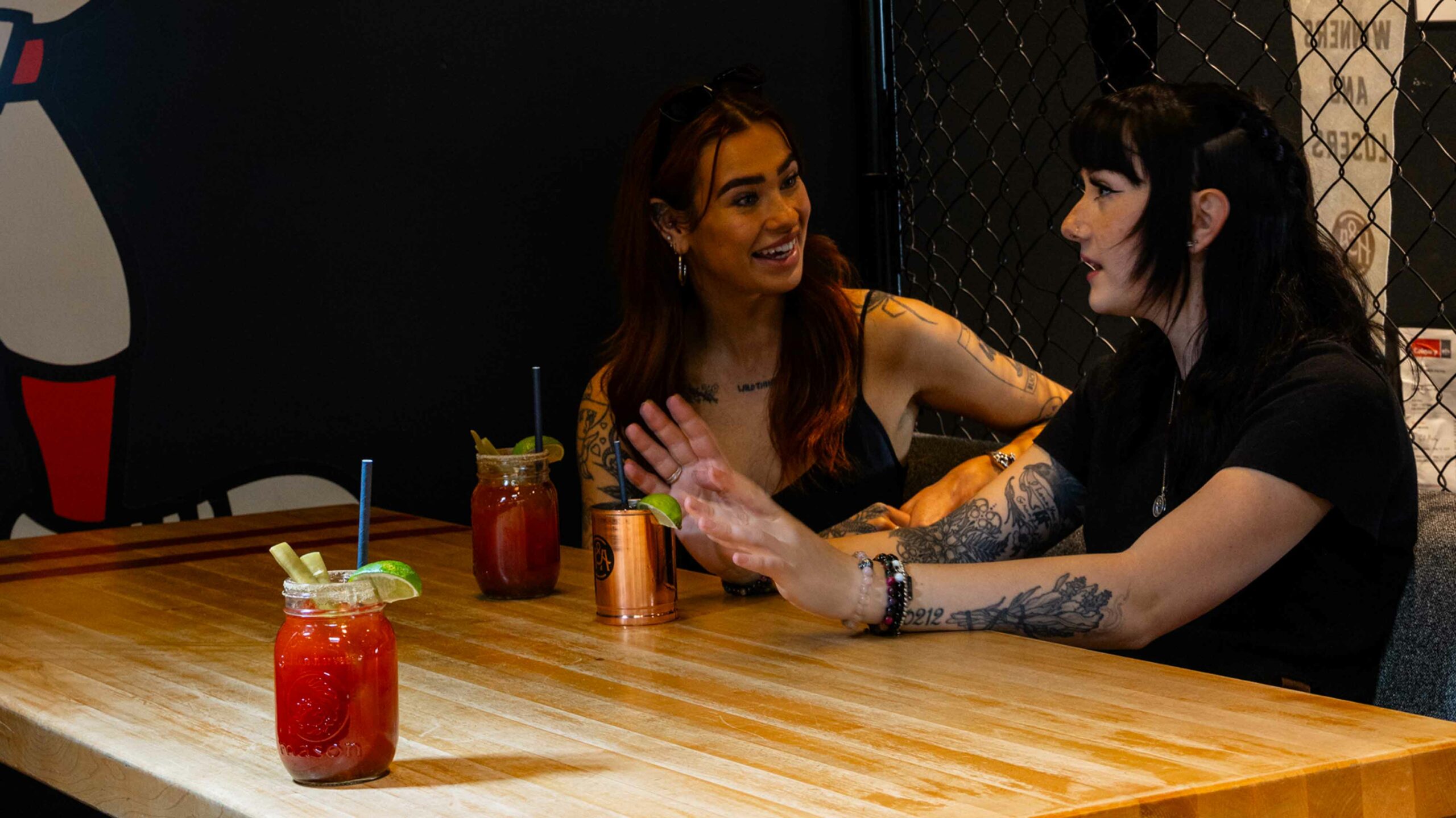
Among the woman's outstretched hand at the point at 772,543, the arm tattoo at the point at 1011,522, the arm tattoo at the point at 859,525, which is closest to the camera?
the woman's outstretched hand at the point at 772,543

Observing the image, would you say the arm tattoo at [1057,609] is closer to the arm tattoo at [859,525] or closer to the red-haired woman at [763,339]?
the arm tattoo at [859,525]

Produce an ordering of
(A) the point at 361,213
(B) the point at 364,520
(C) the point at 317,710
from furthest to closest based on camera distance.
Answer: (A) the point at 361,213 → (B) the point at 364,520 → (C) the point at 317,710

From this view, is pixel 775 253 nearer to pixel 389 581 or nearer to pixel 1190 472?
pixel 1190 472

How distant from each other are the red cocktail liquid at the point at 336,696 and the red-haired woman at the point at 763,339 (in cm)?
116

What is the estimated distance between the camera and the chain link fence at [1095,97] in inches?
94.3

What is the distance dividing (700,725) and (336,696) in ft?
0.97

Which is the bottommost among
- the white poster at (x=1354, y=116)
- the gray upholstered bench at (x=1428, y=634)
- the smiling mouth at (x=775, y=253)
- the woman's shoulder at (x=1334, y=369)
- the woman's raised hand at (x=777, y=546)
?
the gray upholstered bench at (x=1428, y=634)

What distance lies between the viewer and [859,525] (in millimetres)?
2109

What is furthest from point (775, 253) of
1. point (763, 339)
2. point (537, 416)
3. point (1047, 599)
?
point (1047, 599)

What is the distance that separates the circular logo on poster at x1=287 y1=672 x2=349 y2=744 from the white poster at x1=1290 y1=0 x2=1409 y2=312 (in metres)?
1.92

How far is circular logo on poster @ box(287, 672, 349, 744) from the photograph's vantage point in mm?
1073

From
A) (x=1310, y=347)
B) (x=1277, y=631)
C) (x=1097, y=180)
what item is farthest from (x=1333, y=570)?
(x=1097, y=180)

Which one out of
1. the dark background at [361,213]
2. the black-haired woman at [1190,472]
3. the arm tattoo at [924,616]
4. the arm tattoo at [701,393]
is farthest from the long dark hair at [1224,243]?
the dark background at [361,213]

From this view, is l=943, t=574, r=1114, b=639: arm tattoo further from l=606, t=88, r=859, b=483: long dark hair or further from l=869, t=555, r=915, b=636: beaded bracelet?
l=606, t=88, r=859, b=483: long dark hair
